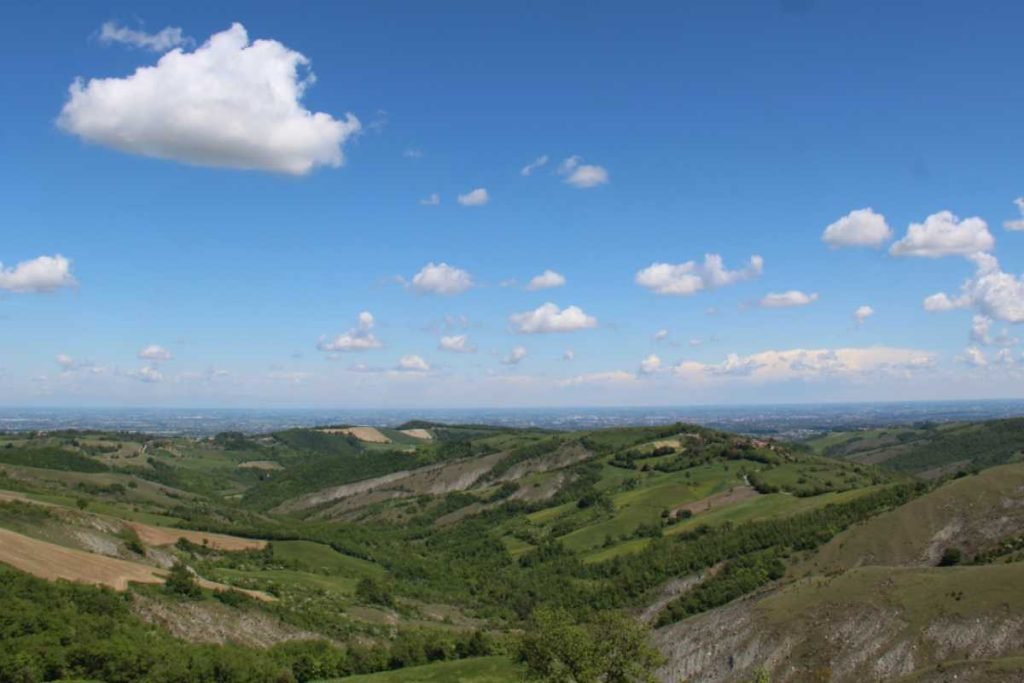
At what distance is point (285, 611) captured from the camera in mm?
104250

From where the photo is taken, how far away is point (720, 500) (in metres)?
190

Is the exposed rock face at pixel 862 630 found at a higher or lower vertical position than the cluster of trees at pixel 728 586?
higher

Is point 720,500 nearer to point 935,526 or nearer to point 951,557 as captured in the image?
point 935,526

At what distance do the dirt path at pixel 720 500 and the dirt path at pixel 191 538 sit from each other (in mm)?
97720

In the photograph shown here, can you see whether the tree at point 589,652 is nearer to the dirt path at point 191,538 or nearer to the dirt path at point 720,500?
the dirt path at point 191,538

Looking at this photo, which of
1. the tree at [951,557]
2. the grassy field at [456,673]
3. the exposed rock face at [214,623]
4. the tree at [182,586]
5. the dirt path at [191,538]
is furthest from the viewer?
the dirt path at [191,538]

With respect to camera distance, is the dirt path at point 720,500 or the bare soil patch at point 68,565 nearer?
the bare soil patch at point 68,565

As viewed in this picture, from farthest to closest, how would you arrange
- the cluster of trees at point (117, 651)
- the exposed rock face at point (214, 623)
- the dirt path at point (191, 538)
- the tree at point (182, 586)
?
the dirt path at point (191, 538), the tree at point (182, 586), the exposed rock face at point (214, 623), the cluster of trees at point (117, 651)

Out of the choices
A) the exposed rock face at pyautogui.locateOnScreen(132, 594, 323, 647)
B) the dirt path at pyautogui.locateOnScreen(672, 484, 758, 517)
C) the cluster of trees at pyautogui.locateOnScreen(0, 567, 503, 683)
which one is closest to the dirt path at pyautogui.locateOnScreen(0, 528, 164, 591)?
the cluster of trees at pyautogui.locateOnScreen(0, 567, 503, 683)

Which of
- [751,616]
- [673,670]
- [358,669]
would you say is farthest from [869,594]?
[358,669]

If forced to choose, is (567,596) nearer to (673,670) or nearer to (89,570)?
(673,670)

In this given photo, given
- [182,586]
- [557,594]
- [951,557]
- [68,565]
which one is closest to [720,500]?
[557,594]

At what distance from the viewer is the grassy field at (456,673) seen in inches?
3359

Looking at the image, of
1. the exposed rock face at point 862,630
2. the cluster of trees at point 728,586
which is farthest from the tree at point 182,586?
the cluster of trees at point 728,586
